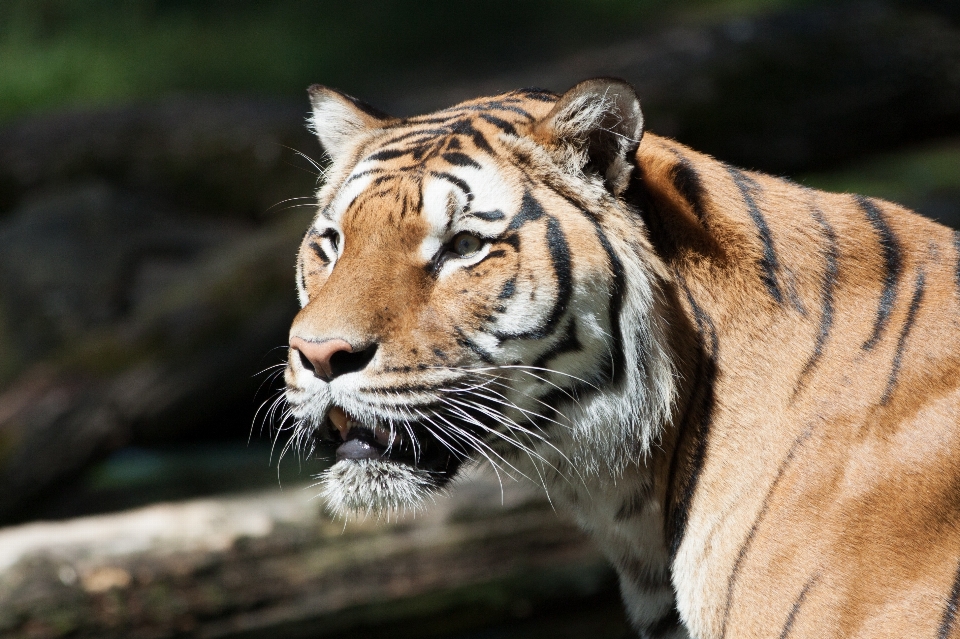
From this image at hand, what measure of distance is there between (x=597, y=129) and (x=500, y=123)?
0.19 meters

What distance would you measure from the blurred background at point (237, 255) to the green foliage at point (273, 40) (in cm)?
2

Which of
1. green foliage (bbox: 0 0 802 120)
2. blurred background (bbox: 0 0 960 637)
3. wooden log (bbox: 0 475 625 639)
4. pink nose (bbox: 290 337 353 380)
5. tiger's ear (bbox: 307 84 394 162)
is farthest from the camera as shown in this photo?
green foliage (bbox: 0 0 802 120)

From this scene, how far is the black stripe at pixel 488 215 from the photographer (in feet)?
4.75

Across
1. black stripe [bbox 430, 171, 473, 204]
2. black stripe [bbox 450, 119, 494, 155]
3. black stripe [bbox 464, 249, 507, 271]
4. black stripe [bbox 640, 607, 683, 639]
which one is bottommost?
black stripe [bbox 640, 607, 683, 639]

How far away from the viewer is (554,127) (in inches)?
58.4

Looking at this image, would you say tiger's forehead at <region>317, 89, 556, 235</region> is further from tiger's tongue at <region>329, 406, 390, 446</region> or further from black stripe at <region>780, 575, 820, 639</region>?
black stripe at <region>780, 575, 820, 639</region>

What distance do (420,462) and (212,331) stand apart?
2916 millimetres

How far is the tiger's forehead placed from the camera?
4.78 ft

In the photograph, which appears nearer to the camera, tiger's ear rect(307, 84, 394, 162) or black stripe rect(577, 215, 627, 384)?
black stripe rect(577, 215, 627, 384)

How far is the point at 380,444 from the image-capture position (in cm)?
149

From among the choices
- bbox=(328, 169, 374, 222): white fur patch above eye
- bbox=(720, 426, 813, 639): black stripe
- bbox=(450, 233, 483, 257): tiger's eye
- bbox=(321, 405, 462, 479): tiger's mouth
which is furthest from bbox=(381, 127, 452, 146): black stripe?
bbox=(720, 426, 813, 639): black stripe

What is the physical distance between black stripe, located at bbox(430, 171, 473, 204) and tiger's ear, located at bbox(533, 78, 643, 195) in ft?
0.47

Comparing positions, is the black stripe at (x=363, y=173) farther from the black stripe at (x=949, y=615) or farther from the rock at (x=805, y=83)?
the rock at (x=805, y=83)

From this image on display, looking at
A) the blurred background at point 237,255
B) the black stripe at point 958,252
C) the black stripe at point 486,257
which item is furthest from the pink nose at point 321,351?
the blurred background at point 237,255
